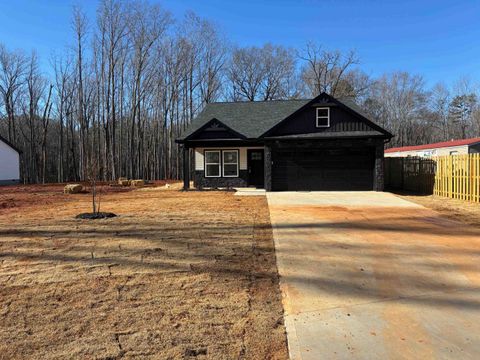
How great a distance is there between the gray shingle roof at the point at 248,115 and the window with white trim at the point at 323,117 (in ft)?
10.2

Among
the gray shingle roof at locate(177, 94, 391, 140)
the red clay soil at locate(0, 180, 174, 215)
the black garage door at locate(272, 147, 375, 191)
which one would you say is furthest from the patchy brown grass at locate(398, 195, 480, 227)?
the red clay soil at locate(0, 180, 174, 215)

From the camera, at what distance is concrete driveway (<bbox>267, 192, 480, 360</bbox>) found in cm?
317

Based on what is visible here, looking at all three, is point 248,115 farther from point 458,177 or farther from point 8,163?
point 8,163

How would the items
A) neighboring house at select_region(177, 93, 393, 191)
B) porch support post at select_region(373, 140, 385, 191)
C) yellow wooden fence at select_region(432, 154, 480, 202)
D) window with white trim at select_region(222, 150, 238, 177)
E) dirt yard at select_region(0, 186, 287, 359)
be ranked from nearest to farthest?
1. dirt yard at select_region(0, 186, 287, 359)
2. yellow wooden fence at select_region(432, 154, 480, 202)
3. porch support post at select_region(373, 140, 385, 191)
4. neighboring house at select_region(177, 93, 393, 191)
5. window with white trim at select_region(222, 150, 238, 177)

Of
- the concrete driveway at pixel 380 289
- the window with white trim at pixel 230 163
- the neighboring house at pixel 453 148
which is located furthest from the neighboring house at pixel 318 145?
the neighboring house at pixel 453 148

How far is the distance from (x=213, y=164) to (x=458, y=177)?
467 inches

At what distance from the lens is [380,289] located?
14.8 feet

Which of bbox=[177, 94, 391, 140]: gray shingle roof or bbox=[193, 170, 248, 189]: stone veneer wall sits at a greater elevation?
bbox=[177, 94, 391, 140]: gray shingle roof

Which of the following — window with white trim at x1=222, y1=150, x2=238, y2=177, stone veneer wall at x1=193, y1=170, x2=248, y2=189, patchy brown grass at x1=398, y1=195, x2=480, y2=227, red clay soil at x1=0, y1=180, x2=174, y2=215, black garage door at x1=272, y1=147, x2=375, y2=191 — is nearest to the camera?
patchy brown grass at x1=398, y1=195, x2=480, y2=227

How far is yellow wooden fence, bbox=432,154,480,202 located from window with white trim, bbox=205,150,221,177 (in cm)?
1087

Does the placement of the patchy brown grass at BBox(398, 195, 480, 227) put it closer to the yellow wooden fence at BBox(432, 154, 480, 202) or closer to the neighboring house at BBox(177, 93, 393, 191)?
the yellow wooden fence at BBox(432, 154, 480, 202)

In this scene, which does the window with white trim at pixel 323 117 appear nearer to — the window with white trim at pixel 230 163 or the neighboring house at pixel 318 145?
the neighboring house at pixel 318 145

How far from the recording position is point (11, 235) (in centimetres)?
764

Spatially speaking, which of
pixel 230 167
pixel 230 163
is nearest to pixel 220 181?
pixel 230 167
